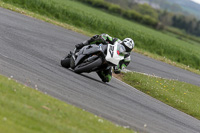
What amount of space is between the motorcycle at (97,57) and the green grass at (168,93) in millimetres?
3646

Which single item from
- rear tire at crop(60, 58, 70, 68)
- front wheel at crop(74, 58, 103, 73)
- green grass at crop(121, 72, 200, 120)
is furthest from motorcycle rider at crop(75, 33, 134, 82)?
green grass at crop(121, 72, 200, 120)

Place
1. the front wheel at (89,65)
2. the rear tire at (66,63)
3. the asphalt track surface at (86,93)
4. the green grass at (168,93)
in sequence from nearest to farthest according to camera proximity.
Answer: the asphalt track surface at (86,93), the front wheel at (89,65), the rear tire at (66,63), the green grass at (168,93)

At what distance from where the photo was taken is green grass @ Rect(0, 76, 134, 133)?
6468mm

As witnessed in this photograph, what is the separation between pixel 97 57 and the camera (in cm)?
1221

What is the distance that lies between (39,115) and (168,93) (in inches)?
386

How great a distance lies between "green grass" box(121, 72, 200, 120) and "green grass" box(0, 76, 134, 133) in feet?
22.2

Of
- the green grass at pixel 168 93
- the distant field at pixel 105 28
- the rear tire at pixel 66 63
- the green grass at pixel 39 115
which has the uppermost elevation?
the green grass at pixel 39 115

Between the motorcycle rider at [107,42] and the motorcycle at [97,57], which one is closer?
the motorcycle at [97,57]

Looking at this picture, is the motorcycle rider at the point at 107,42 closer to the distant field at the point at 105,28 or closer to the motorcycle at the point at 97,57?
the motorcycle at the point at 97,57

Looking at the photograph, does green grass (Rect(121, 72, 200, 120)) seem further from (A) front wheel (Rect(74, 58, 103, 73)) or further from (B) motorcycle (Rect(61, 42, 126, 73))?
(A) front wheel (Rect(74, 58, 103, 73))

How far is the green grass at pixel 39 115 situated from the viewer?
21.2 feet

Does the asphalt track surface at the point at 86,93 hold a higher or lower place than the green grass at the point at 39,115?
lower

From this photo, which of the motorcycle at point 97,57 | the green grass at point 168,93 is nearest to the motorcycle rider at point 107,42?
the motorcycle at point 97,57

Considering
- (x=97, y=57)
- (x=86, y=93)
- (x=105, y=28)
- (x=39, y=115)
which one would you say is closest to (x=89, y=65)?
(x=97, y=57)
